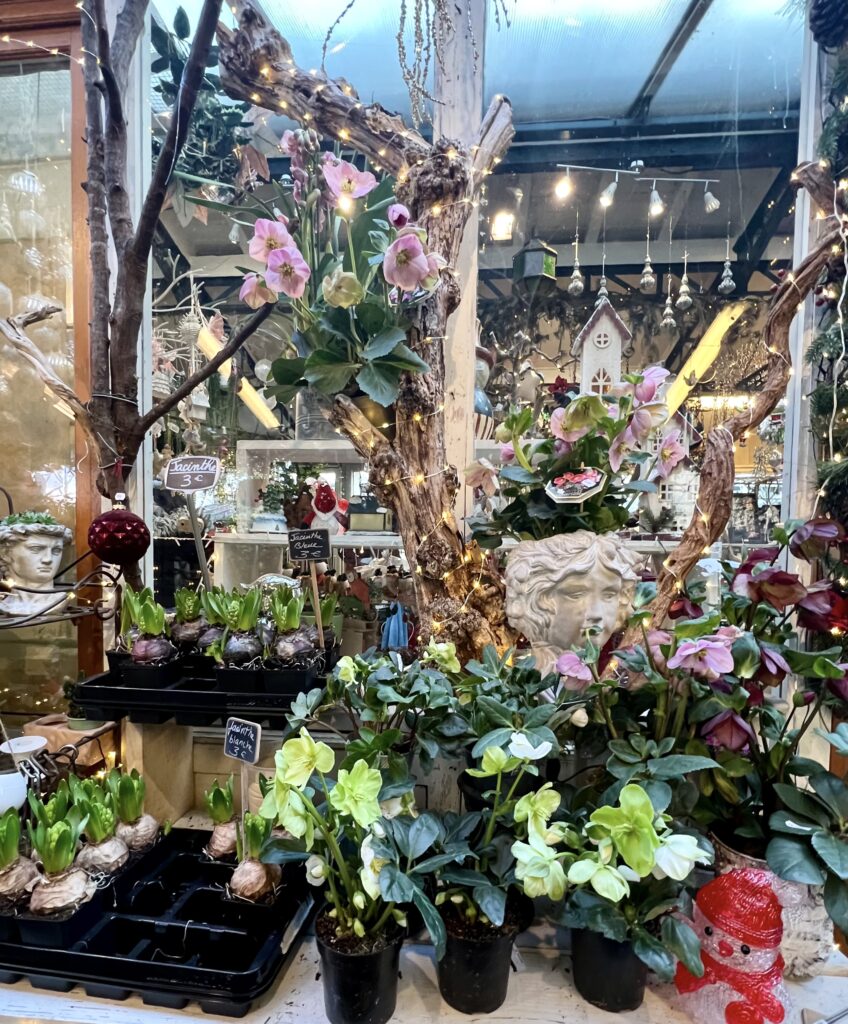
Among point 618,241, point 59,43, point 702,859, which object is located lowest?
point 702,859

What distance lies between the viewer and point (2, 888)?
0.81 meters

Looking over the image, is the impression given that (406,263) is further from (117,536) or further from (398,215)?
(117,536)

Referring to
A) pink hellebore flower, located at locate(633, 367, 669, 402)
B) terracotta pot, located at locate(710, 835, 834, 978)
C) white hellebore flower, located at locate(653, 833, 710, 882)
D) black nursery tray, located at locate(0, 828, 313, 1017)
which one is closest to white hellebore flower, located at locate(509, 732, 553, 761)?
white hellebore flower, located at locate(653, 833, 710, 882)

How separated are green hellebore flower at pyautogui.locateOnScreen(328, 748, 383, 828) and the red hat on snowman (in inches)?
18.3

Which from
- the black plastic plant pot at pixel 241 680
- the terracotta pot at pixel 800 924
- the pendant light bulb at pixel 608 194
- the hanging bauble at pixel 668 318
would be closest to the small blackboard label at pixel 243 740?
the black plastic plant pot at pixel 241 680

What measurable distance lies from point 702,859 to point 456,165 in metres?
1.30

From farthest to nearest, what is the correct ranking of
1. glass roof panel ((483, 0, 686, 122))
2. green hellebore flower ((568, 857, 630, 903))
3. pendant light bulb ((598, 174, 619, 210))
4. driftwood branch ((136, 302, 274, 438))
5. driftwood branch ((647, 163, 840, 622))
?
pendant light bulb ((598, 174, 619, 210)) < glass roof panel ((483, 0, 686, 122)) < driftwood branch ((136, 302, 274, 438)) < driftwood branch ((647, 163, 840, 622)) < green hellebore flower ((568, 857, 630, 903))

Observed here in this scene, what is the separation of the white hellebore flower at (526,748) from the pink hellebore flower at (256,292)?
3.07 feet

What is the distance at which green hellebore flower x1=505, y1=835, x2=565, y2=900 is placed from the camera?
2.13 feet

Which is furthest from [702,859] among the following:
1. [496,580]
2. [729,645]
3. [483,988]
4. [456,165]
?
[456,165]

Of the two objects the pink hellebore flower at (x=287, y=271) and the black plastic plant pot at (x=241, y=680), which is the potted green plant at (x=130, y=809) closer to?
the black plastic plant pot at (x=241, y=680)

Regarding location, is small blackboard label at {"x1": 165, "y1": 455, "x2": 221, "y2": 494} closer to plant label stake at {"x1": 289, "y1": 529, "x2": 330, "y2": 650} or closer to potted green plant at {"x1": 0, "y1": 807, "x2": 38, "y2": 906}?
plant label stake at {"x1": 289, "y1": 529, "x2": 330, "y2": 650}

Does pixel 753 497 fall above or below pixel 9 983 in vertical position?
above

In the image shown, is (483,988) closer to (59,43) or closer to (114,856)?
(114,856)
